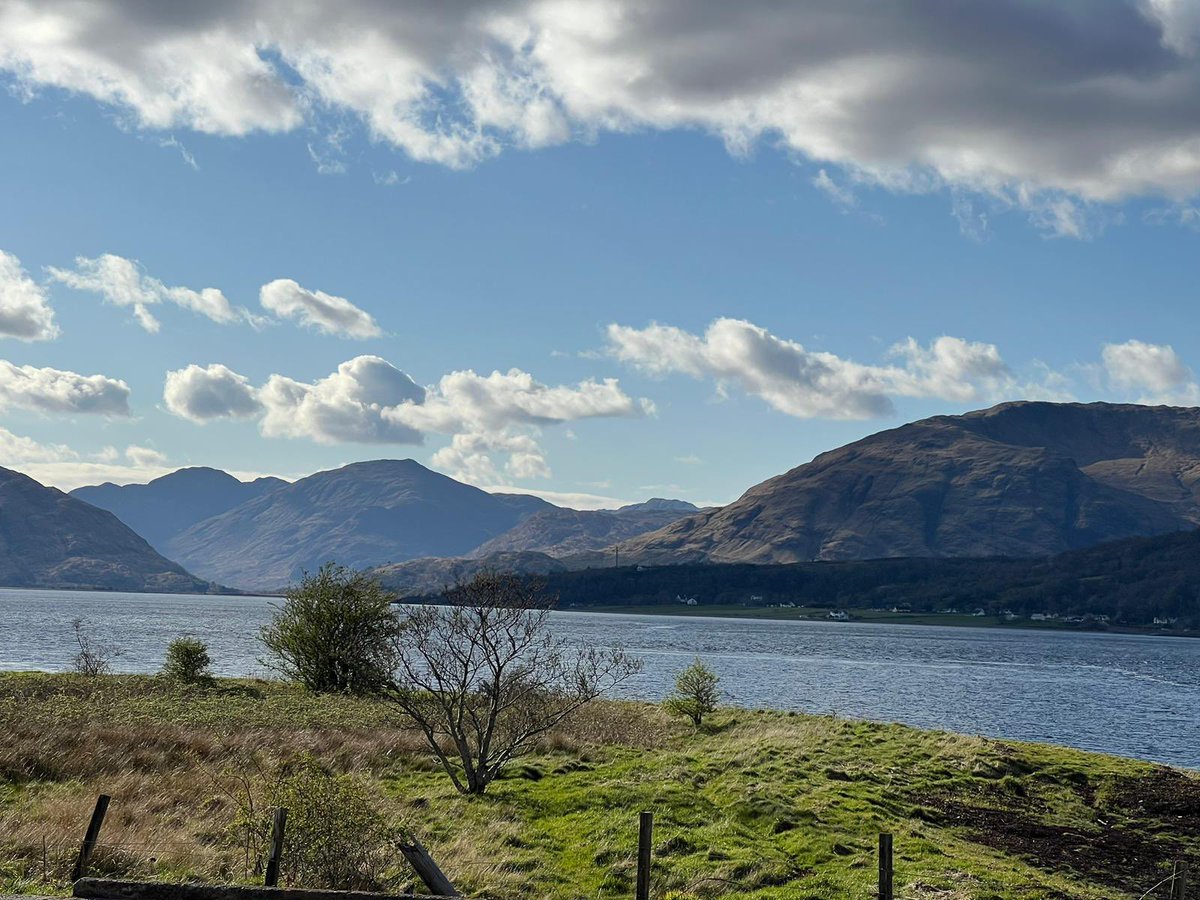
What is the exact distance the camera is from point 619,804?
30234mm

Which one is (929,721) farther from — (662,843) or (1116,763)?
(662,843)

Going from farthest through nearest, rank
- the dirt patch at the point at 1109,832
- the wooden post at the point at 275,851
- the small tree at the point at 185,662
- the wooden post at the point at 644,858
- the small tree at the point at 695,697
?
1. the small tree at the point at 185,662
2. the small tree at the point at 695,697
3. the dirt patch at the point at 1109,832
4. the wooden post at the point at 644,858
5. the wooden post at the point at 275,851

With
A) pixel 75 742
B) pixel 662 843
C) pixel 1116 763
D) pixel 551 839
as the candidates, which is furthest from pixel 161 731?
pixel 1116 763

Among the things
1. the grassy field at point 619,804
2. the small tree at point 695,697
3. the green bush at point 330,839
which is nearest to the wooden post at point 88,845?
the grassy field at point 619,804

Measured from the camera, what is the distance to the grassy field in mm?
22234

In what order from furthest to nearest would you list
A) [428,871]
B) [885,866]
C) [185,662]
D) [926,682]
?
1. [926,682]
2. [185,662]
3. [885,866]
4. [428,871]

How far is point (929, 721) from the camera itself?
8138 centimetres

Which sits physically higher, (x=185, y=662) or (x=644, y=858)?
(x=644, y=858)

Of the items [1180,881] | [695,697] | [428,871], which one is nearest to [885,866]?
[1180,881]

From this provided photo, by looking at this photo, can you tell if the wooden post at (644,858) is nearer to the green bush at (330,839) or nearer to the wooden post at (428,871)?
the wooden post at (428,871)

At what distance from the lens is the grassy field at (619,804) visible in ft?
72.9

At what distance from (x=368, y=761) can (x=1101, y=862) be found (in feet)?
80.2

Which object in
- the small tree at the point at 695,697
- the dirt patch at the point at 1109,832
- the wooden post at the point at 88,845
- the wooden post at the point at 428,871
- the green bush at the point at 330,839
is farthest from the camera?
the small tree at the point at 695,697

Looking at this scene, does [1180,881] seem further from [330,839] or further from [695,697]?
[695,697]
